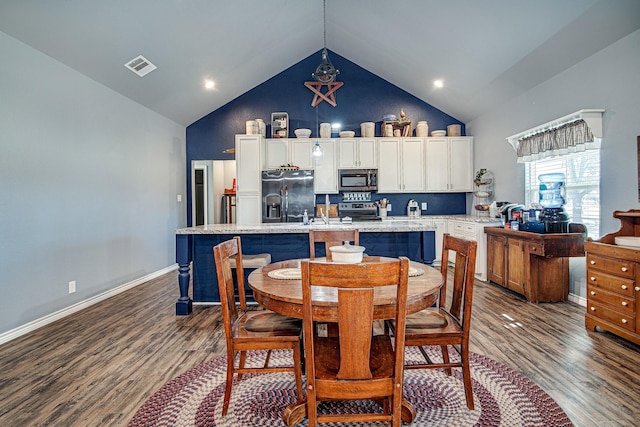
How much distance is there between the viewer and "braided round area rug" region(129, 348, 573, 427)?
5.84 feet

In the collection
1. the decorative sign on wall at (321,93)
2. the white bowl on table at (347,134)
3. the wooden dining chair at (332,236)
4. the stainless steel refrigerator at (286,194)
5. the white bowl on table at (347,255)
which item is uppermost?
the decorative sign on wall at (321,93)

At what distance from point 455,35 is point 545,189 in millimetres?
2197

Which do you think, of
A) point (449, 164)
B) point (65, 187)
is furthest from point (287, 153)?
point (65, 187)

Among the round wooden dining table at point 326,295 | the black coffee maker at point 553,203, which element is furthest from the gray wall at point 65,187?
the black coffee maker at point 553,203

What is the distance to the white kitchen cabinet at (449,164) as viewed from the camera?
609 centimetres

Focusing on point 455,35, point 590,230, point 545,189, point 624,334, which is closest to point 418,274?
point 624,334

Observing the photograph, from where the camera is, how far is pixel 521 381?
83.8 inches

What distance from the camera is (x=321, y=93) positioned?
641cm

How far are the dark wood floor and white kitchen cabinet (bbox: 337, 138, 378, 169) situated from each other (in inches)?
125

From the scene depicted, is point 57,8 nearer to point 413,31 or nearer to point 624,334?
point 413,31

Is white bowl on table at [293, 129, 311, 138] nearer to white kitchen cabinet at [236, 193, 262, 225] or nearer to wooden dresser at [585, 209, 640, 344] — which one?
white kitchen cabinet at [236, 193, 262, 225]

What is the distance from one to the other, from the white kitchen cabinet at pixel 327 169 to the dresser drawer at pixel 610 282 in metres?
3.89

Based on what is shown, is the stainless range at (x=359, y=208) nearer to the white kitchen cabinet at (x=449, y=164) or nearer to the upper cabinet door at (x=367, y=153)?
the upper cabinet door at (x=367, y=153)

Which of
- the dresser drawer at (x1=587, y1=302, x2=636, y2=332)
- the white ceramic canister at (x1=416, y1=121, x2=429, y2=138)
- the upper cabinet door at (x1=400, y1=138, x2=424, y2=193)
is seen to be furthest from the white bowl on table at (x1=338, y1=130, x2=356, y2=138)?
the dresser drawer at (x1=587, y1=302, x2=636, y2=332)
